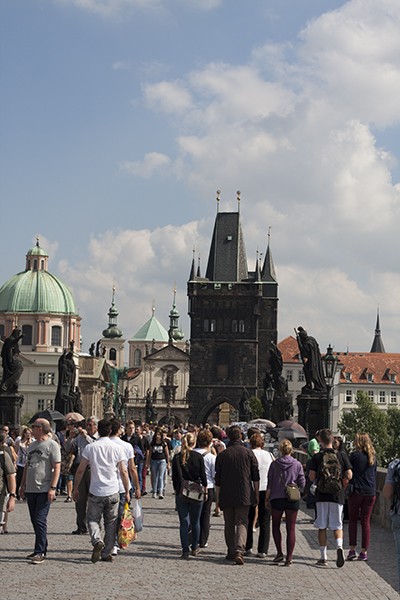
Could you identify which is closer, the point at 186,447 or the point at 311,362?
the point at 186,447

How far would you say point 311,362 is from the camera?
95.1 ft

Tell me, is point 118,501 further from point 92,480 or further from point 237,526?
point 237,526

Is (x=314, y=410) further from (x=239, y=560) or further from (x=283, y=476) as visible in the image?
(x=239, y=560)

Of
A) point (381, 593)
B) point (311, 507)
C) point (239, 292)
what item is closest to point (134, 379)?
point (239, 292)

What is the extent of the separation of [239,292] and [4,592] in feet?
337

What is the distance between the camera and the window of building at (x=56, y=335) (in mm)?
128625

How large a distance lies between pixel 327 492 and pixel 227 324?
98.7 metres

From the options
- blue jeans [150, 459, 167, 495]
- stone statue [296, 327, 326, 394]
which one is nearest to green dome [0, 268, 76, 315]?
stone statue [296, 327, 326, 394]

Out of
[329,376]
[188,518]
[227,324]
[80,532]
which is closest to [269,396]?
[329,376]

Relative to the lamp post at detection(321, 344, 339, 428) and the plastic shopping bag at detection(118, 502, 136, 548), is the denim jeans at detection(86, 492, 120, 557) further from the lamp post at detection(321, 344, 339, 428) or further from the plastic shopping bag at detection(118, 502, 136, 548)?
the lamp post at detection(321, 344, 339, 428)

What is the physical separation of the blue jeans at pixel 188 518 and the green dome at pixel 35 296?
115282 mm

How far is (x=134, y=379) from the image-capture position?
511ft

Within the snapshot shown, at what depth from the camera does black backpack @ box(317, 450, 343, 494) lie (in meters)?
13.5

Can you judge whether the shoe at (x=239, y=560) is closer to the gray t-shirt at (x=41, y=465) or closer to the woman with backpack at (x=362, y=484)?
the woman with backpack at (x=362, y=484)
